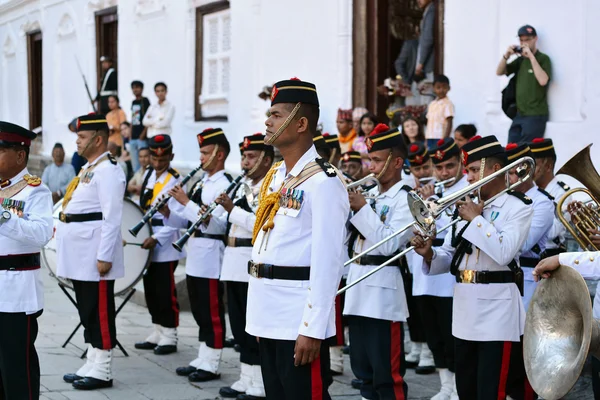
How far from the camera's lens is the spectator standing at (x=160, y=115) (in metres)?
15.2

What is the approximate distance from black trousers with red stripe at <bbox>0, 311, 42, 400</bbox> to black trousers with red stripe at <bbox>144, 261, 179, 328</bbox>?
2.93 m

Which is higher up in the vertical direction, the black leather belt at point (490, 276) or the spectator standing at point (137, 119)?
the spectator standing at point (137, 119)

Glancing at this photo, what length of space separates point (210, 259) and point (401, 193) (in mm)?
2126

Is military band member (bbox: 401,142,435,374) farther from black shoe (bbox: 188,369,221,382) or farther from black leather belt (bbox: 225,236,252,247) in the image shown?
black shoe (bbox: 188,369,221,382)

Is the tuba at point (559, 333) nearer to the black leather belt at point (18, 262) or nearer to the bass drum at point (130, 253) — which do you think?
the black leather belt at point (18, 262)

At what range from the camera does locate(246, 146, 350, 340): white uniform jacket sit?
4.37 metres

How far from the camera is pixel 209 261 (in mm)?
7746

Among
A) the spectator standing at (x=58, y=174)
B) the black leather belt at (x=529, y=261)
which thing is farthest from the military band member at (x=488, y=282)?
the spectator standing at (x=58, y=174)

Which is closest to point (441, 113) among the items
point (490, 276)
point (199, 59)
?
point (490, 276)

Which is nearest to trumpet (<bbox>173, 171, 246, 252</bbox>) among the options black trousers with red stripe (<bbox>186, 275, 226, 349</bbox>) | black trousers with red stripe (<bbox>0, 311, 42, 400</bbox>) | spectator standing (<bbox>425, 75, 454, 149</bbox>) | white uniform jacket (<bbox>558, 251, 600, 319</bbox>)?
black trousers with red stripe (<bbox>186, 275, 226, 349</bbox>)

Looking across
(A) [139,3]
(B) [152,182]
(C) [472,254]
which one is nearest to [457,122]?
(B) [152,182]

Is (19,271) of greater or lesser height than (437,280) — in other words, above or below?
above

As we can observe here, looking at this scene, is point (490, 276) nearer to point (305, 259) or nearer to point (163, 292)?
point (305, 259)

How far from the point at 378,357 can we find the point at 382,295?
0.41 metres
